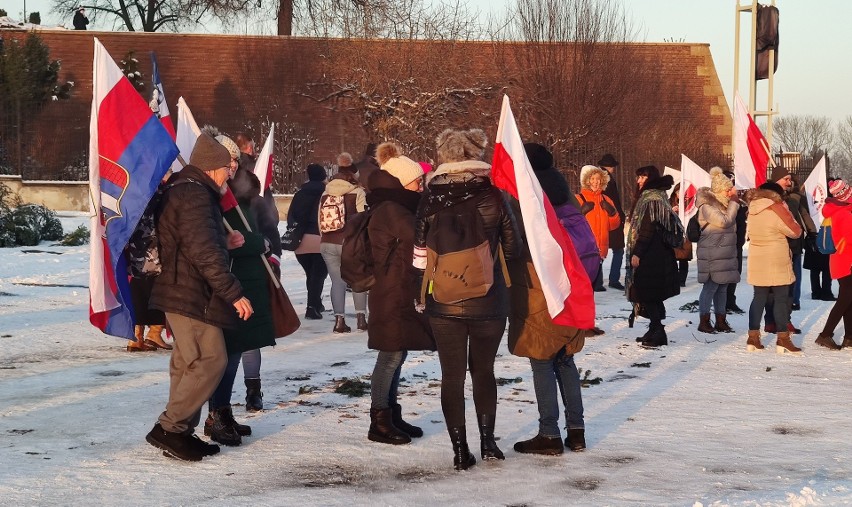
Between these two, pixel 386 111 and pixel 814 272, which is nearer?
pixel 814 272

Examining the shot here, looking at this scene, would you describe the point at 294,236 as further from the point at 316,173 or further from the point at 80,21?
the point at 80,21

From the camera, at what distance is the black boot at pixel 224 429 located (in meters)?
7.04

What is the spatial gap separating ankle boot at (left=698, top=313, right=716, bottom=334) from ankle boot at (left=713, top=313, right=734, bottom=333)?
0.29ft

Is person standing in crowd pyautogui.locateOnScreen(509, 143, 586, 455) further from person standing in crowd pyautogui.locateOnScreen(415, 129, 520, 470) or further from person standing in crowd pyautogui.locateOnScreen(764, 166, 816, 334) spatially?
person standing in crowd pyautogui.locateOnScreen(764, 166, 816, 334)

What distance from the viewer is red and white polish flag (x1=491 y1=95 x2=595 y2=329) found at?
6.56 metres

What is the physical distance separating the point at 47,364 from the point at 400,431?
4296 mm

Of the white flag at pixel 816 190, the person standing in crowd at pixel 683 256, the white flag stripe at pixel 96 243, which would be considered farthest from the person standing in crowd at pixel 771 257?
the white flag stripe at pixel 96 243

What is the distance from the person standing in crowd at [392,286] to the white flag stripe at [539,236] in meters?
0.74

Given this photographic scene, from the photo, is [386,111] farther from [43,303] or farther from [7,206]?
[43,303]

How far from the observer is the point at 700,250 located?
1232cm

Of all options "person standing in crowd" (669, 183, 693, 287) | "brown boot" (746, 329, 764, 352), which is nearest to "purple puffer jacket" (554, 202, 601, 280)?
"brown boot" (746, 329, 764, 352)

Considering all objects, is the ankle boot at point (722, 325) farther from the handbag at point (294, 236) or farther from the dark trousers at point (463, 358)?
the dark trousers at point (463, 358)

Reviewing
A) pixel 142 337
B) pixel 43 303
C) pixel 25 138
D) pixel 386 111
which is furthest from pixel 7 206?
pixel 142 337

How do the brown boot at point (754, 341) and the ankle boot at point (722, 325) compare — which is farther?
the ankle boot at point (722, 325)
